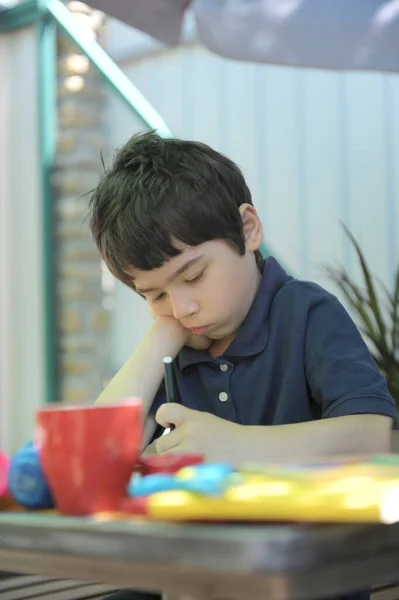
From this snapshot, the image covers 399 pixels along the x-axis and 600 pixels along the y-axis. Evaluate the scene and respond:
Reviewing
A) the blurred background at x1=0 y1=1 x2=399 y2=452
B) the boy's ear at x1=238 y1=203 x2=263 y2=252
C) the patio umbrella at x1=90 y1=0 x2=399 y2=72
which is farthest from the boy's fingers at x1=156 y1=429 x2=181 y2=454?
the blurred background at x1=0 y1=1 x2=399 y2=452

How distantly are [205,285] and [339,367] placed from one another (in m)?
0.23

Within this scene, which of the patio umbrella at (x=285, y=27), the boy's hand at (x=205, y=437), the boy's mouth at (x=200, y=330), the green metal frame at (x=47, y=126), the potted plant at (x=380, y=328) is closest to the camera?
the boy's hand at (x=205, y=437)

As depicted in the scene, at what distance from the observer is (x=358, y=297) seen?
2963mm

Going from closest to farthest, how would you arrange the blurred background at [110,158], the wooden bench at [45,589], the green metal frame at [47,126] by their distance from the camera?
the wooden bench at [45,589] → the blurred background at [110,158] → the green metal frame at [47,126]

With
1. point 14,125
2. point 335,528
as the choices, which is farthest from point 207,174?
point 14,125

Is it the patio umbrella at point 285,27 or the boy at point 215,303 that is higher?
the patio umbrella at point 285,27

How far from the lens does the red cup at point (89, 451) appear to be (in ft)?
2.12

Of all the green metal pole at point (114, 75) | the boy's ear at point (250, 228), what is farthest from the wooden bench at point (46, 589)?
the green metal pole at point (114, 75)

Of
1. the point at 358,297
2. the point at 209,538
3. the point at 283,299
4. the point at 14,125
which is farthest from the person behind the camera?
the point at 14,125

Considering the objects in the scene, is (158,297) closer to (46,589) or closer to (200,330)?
(200,330)

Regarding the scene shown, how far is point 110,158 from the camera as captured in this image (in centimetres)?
407

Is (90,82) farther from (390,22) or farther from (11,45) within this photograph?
(390,22)

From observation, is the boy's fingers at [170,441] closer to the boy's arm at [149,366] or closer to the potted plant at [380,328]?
the boy's arm at [149,366]

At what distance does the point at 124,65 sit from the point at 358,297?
1.65m
